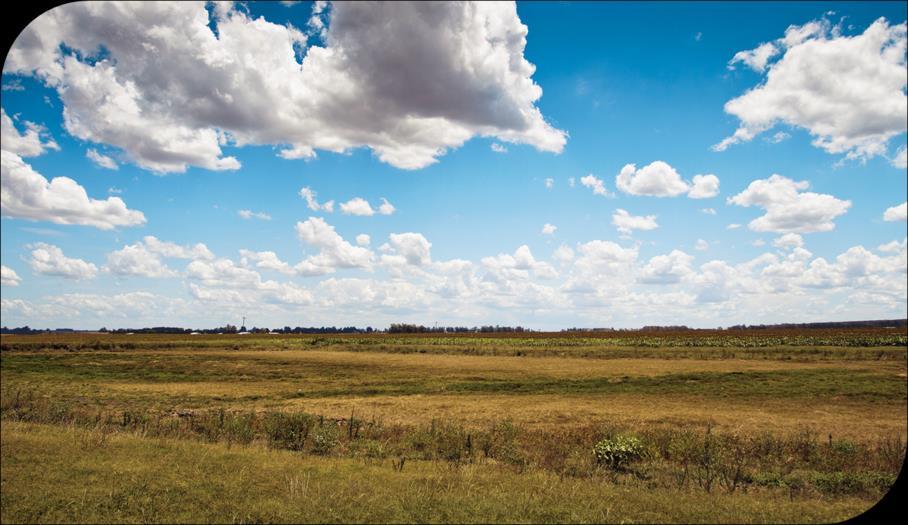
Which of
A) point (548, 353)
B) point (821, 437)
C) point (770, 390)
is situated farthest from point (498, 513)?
point (548, 353)

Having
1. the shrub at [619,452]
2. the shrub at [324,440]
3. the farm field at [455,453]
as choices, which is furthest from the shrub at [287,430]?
the shrub at [619,452]

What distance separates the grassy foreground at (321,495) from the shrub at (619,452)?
1.92m

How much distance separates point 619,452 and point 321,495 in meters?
7.51

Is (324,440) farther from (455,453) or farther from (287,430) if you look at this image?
(455,453)

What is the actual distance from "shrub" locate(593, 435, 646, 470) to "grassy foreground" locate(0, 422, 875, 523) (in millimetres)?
1919

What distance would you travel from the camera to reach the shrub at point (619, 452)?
12352 millimetres

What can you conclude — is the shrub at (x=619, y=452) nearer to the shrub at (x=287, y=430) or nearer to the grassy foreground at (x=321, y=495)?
the grassy foreground at (x=321, y=495)

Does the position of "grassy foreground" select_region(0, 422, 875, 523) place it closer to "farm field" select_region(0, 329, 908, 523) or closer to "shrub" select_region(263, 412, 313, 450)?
"farm field" select_region(0, 329, 908, 523)

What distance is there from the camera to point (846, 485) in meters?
10.2

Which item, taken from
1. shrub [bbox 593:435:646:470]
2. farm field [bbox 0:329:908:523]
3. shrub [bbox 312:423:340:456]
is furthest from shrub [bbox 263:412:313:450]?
shrub [bbox 593:435:646:470]

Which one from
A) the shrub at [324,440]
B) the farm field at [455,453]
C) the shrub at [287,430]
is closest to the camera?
the farm field at [455,453]

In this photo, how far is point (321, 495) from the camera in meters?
8.66

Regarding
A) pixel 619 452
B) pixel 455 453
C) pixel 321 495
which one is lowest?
pixel 455 453

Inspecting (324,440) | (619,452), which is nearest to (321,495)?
(324,440)
